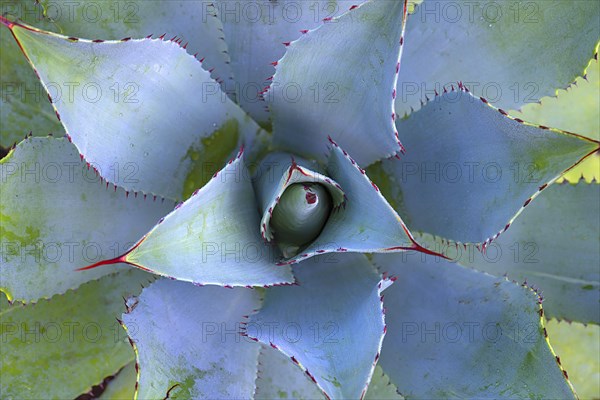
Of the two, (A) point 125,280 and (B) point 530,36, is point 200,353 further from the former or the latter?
(B) point 530,36

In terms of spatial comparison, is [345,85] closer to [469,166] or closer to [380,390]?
[469,166]

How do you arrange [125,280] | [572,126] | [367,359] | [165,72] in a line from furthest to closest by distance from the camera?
[572,126] → [125,280] → [165,72] → [367,359]

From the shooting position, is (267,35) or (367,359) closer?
(367,359)

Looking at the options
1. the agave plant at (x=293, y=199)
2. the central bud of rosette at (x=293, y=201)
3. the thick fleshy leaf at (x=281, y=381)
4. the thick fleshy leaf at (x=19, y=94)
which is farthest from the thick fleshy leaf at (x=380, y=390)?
the thick fleshy leaf at (x=19, y=94)

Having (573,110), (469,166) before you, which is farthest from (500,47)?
(573,110)

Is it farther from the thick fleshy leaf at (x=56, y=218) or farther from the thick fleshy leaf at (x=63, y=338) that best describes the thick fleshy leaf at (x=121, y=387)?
the thick fleshy leaf at (x=56, y=218)

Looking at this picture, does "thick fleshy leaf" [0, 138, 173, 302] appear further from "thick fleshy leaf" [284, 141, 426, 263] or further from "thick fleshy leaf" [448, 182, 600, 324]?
"thick fleshy leaf" [448, 182, 600, 324]

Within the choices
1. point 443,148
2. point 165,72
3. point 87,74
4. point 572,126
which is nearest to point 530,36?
point 443,148
